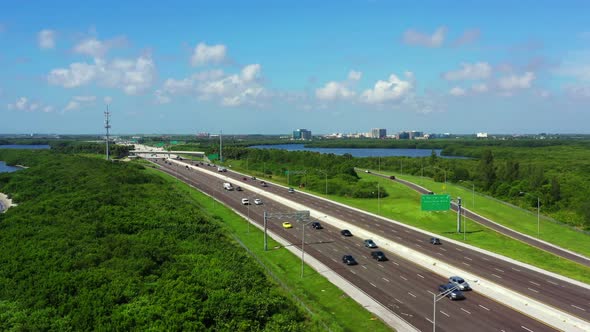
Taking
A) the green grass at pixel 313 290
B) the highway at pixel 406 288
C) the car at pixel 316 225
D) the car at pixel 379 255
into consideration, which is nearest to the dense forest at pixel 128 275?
the green grass at pixel 313 290

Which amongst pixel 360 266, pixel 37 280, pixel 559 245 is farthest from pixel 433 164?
pixel 37 280

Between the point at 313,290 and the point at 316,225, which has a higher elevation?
the point at 316,225

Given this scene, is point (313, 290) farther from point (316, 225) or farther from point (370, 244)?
point (316, 225)

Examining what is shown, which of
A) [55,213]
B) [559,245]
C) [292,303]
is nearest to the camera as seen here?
[292,303]

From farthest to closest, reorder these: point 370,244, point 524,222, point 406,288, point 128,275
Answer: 1. point 524,222
2. point 370,244
3. point 406,288
4. point 128,275

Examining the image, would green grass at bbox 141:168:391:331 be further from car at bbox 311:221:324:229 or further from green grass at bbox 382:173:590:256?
green grass at bbox 382:173:590:256

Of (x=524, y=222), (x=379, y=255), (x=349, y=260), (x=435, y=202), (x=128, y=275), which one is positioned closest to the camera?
(x=128, y=275)

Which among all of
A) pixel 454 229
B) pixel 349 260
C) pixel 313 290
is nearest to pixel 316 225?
pixel 349 260

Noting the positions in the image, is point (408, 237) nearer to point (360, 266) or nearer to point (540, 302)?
point (360, 266)
